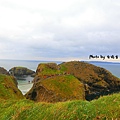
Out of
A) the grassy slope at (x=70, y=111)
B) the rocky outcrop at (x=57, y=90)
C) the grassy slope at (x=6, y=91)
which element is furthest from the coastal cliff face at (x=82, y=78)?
the grassy slope at (x=70, y=111)

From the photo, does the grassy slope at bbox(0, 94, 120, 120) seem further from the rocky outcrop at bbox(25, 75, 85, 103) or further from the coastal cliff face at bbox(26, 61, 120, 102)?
the coastal cliff face at bbox(26, 61, 120, 102)

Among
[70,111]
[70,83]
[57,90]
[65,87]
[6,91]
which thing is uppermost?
[70,111]

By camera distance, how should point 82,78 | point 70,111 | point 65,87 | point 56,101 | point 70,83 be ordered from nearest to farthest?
point 70,111
point 56,101
point 65,87
point 70,83
point 82,78

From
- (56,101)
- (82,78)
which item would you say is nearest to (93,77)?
(82,78)

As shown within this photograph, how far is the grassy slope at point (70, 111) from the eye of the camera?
12394 mm

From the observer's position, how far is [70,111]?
13.3 metres

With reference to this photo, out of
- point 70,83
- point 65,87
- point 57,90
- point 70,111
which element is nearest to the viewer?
point 70,111

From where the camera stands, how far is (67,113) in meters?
13.1

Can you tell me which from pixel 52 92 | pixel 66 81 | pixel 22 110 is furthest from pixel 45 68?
pixel 22 110

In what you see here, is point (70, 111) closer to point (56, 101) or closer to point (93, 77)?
point (56, 101)

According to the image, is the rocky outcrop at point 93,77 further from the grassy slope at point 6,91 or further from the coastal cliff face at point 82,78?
the grassy slope at point 6,91

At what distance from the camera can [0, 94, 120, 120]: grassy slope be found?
12.4 metres

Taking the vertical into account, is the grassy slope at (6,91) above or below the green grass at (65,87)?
above

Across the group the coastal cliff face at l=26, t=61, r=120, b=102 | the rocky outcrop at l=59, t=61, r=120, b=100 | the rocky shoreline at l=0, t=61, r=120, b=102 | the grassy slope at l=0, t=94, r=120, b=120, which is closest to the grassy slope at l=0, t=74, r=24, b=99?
the rocky shoreline at l=0, t=61, r=120, b=102
